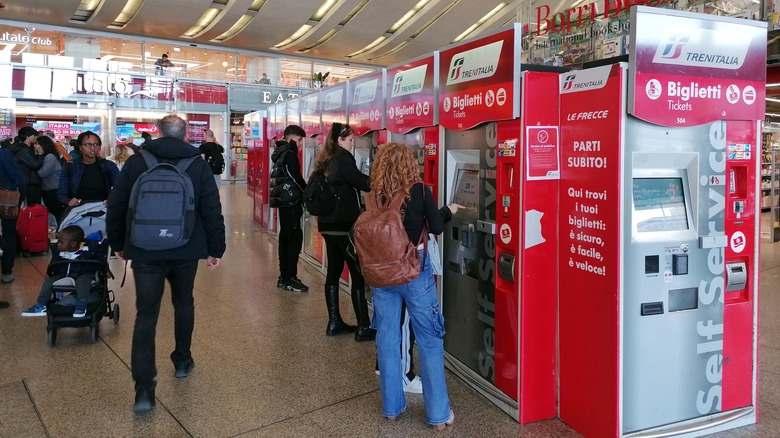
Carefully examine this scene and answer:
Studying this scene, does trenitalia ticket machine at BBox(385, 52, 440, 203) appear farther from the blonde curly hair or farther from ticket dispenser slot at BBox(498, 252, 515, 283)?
the blonde curly hair

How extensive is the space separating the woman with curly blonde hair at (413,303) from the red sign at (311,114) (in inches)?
149

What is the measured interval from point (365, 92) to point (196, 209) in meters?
2.37

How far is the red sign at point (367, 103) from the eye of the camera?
4.79 m

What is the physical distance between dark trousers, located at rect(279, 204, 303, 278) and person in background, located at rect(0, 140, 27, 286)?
271 cm

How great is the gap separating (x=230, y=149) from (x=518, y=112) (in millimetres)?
20298

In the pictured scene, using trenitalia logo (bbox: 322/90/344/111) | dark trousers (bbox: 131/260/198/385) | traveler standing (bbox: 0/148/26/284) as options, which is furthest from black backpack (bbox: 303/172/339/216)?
traveler standing (bbox: 0/148/26/284)

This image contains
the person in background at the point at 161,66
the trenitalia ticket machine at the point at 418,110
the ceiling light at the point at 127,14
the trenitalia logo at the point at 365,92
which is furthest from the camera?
the ceiling light at the point at 127,14

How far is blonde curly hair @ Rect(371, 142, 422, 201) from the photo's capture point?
2.81m

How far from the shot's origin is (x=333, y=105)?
6090 millimetres

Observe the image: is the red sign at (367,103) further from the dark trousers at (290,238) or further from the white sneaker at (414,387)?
the white sneaker at (414,387)

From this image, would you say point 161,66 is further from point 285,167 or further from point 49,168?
point 285,167

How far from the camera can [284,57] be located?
26203 mm

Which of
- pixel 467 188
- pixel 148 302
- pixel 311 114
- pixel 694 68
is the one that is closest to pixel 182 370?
pixel 148 302

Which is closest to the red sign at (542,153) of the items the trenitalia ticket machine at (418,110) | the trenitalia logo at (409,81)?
the trenitalia ticket machine at (418,110)
